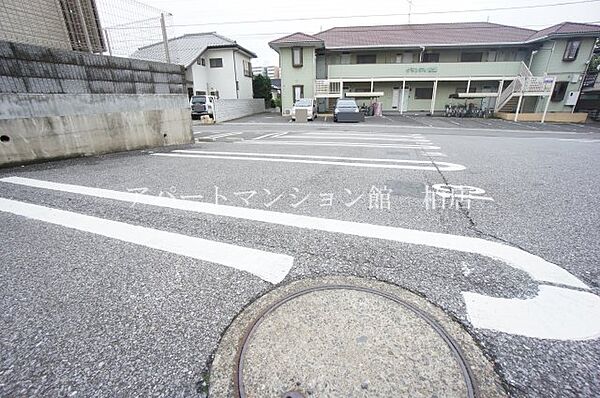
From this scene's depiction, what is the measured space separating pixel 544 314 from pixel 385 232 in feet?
4.09

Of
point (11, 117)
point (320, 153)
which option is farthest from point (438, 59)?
point (11, 117)

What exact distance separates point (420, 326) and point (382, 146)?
6.97m

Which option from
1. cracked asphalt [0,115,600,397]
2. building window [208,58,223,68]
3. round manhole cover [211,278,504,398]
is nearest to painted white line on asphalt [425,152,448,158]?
cracked asphalt [0,115,600,397]

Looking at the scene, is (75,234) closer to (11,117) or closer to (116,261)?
(116,261)

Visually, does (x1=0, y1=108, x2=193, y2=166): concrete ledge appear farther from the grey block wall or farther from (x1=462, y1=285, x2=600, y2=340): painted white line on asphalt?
(x1=462, y1=285, x2=600, y2=340): painted white line on asphalt

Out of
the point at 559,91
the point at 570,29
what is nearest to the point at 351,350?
the point at 570,29

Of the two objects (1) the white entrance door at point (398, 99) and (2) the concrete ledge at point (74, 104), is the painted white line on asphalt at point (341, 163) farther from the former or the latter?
(1) the white entrance door at point (398, 99)

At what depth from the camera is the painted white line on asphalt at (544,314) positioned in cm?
149

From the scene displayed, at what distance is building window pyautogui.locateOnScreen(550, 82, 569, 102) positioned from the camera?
19.5 meters

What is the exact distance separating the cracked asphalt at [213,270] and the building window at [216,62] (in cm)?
2298

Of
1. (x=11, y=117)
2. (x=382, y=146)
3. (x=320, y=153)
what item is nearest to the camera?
(x=11, y=117)

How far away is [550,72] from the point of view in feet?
62.9

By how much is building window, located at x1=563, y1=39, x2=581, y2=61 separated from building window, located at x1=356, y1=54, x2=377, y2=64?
12685 mm

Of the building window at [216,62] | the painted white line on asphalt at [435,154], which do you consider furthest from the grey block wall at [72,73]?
the building window at [216,62]
